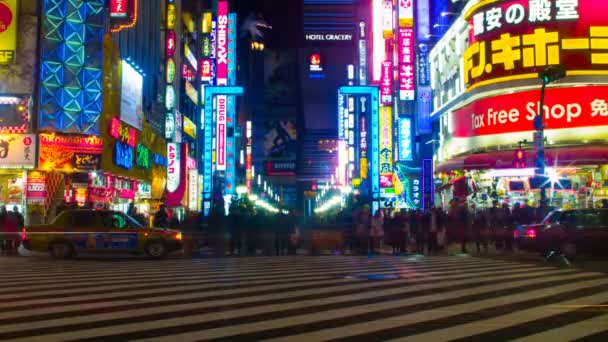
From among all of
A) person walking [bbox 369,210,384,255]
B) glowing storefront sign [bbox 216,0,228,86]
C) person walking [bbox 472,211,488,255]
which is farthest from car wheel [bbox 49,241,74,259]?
glowing storefront sign [bbox 216,0,228,86]

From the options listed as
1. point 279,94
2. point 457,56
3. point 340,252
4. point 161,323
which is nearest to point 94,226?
point 340,252

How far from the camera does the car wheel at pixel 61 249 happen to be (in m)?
18.9

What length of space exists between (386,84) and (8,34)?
81.5ft

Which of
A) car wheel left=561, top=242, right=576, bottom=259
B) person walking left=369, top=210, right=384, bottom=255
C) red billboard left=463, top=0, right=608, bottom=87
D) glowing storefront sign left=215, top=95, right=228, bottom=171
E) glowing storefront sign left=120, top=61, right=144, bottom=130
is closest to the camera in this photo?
car wheel left=561, top=242, right=576, bottom=259

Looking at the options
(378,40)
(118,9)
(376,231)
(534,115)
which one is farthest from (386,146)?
(376,231)

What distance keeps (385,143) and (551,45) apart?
15521mm

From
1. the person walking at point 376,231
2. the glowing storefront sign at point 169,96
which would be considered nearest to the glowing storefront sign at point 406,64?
the glowing storefront sign at point 169,96

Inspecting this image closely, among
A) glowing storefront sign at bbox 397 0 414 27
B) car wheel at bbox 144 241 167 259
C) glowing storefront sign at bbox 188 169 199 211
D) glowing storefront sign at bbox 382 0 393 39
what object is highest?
glowing storefront sign at bbox 382 0 393 39

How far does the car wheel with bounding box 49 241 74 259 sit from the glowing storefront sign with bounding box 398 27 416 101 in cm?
2649

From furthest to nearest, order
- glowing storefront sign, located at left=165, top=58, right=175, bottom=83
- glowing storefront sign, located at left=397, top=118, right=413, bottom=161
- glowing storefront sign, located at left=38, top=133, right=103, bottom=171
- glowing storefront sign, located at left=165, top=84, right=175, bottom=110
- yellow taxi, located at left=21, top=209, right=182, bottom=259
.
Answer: glowing storefront sign, located at left=165, top=84, right=175, bottom=110 < glowing storefront sign, located at left=165, top=58, right=175, bottom=83 < glowing storefront sign, located at left=397, top=118, right=413, bottom=161 < glowing storefront sign, located at left=38, top=133, right=103, bottom=171 < yellow taxi, located at left=21, top=209, right=182, bottom=259

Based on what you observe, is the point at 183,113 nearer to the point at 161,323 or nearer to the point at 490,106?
the point at 490,106

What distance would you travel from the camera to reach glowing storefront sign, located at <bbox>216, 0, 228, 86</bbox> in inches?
2207

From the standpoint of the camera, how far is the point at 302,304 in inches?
369

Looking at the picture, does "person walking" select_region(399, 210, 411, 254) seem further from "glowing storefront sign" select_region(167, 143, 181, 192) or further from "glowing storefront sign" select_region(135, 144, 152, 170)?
"glowing storefront sign" select_region(167, 143, 181, 192)
